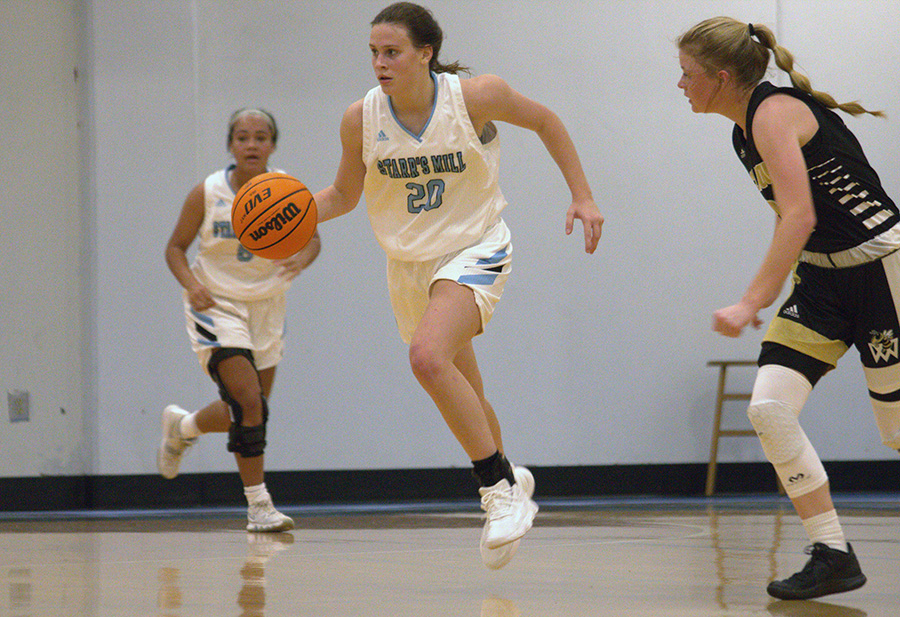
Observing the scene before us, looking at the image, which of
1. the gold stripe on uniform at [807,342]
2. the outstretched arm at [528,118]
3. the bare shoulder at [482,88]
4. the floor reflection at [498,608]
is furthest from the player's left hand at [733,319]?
the bare shoulder at [482,88]

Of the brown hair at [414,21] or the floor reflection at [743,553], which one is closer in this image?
the floor reflection at [743,553]

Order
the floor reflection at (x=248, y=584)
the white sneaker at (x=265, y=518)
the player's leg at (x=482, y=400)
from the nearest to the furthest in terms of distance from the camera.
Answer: the floor reflection at (x=248, y=584) < the player's leg at (x=482, y=400) < the white sneaker at (x=265, y=518)

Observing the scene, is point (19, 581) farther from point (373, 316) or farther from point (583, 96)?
point (583, 96)

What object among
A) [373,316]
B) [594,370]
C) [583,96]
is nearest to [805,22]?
[583,96]

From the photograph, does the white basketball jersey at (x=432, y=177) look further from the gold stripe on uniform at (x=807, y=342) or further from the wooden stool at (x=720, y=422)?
the wooden stool at (x=720, y=422)

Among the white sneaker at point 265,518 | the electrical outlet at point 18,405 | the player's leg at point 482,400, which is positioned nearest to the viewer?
the player's leg at point 482,400

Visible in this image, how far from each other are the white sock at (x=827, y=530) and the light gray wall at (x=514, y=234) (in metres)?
4.27

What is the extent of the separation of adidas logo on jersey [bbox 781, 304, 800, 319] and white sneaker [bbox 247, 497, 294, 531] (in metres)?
2.54

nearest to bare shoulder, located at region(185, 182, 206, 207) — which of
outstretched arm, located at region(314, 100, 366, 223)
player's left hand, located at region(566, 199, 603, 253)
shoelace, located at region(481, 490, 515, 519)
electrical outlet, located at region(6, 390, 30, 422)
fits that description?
outstretched arm, located at region(314, 100, 366, 223)

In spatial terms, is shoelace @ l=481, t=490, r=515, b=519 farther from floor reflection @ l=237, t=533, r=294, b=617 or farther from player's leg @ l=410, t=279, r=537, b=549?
floor reflection @ l=237, t=533, r=294, b=617

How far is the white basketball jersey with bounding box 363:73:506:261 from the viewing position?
3.28m

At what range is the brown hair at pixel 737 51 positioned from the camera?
2.66m

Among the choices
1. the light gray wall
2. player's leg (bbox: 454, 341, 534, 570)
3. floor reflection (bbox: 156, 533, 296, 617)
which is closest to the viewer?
floor reflection (bbox: 156, 533, 296, 617)

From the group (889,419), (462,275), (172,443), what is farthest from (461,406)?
(172,443)
